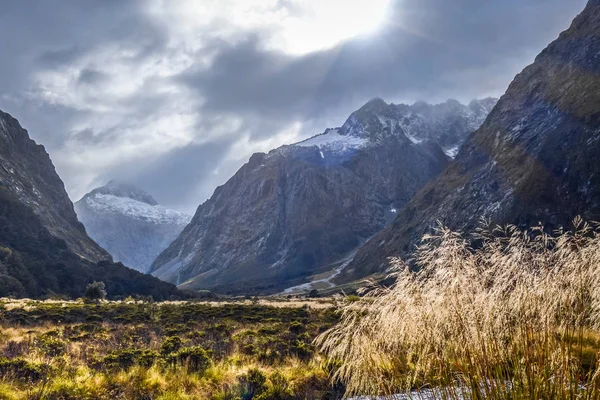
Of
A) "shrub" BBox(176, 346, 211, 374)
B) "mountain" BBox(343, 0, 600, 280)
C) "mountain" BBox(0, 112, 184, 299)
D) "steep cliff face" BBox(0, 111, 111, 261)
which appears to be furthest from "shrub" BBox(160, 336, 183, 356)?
"steep cliff face" BBox(0, 111, 111, 261)

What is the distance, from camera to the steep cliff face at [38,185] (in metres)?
148

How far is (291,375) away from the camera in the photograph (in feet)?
54.9

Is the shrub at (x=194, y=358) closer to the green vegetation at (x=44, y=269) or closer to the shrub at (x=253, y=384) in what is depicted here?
the shrub at (x=253, y=384)

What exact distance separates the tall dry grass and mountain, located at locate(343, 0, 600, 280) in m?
124

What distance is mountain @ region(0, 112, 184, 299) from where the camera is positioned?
303ft

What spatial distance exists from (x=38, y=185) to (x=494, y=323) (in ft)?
650

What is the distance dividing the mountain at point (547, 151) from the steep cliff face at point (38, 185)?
132 m

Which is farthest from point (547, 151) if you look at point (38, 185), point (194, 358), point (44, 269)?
point (38, 185)

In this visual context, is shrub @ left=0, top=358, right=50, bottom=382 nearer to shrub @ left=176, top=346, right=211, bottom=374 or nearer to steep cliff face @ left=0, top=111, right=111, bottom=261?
shrub @ left=176, top=346, right=211, bottom=374

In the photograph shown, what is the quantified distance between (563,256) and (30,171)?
200 metres

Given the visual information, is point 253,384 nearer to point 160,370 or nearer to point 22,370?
point 160,370

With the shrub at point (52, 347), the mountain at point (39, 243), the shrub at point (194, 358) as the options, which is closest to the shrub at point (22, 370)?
the shrub at point (52, 347)

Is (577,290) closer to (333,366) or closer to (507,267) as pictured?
(507,267)

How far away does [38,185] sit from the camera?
172500mm
